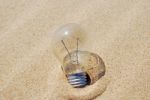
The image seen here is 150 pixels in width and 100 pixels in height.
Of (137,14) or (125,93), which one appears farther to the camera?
(137,14)

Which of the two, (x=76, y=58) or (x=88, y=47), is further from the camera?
(x=88, y=47)

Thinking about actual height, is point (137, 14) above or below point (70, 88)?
above

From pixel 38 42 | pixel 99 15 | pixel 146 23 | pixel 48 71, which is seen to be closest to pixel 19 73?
pixel 48 71

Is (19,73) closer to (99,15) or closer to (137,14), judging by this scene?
(99,15)
